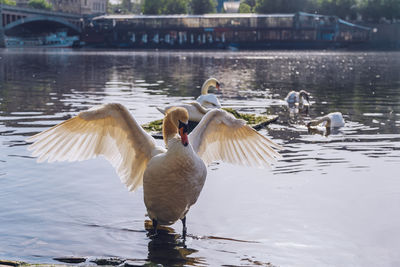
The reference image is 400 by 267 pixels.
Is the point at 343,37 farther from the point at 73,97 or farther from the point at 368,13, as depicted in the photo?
the point at 73,97

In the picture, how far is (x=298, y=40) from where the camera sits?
132 m

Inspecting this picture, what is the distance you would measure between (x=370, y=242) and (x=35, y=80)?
31.3 meters

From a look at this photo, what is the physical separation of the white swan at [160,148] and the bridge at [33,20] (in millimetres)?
128390

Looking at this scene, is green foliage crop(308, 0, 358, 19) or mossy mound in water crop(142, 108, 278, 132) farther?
green foliage crop(308, 0, 358, 19)

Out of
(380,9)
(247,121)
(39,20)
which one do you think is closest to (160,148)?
(247,121)

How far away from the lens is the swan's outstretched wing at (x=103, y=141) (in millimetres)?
7234

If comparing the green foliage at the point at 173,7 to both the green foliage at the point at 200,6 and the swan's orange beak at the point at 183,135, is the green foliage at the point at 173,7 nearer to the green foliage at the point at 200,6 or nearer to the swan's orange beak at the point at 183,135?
the green foliage at the point at 200,6

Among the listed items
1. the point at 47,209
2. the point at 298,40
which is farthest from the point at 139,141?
the point at 298,40

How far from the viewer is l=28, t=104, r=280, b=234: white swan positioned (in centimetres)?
679

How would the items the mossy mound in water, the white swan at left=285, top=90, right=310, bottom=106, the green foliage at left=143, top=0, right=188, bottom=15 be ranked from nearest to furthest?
the mossy mound in water < the white swan at left=285, top=90, right=310, bottom=106 < the green foliage at left=143, top=0, right=188, bottom=15

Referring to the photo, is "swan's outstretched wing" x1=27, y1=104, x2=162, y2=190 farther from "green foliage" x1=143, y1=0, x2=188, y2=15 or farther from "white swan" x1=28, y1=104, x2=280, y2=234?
"green foliage" x1=143, y1=0, x2=188, y2=15

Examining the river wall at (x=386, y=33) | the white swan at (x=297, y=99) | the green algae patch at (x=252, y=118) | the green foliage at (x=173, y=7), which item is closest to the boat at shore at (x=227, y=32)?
the river wall at (x=386, y=33)

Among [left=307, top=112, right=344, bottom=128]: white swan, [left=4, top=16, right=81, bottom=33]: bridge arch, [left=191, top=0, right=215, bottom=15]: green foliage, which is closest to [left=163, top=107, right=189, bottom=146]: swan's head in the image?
[left=307, top=112, right=344, bottom=128]: white swan

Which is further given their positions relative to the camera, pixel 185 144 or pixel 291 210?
pixel 291 210
